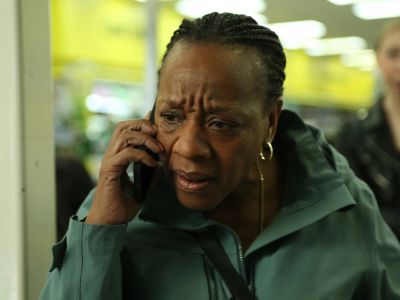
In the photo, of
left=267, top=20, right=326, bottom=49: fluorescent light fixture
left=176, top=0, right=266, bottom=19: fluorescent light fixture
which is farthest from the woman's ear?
left=267, top=20, right=326, bottom=49: fluorescent light fixture

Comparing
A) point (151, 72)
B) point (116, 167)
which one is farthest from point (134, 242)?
point (151, 72)

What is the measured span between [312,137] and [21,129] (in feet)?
2.76

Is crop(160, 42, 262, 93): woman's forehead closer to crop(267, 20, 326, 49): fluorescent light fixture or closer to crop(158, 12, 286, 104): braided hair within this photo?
crop(158, 12, 286, 104): braided hair

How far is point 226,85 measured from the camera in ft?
4.36

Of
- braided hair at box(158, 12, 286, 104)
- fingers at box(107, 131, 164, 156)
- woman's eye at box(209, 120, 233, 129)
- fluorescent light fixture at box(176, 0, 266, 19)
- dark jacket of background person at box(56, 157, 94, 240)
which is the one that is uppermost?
fluorescent light fixture at box(176, 0, 266, 19)

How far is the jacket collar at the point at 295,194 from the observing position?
1510mm

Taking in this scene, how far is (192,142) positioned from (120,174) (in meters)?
0.20

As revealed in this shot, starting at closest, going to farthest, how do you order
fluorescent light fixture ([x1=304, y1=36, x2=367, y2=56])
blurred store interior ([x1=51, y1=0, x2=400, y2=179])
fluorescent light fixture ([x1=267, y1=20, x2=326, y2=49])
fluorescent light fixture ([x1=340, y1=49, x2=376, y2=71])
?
blurred store interior ([x1=51, y1=0, x2=400, y2=179]) < fluorescent light fixture ([x1=267, y1=20, x2=326, y2=49]) < fluorescent light fixture ([x1=304, y1=36, x2=367, y2=56]) < fluorescent light fixture ([x1=340, y1=49, x2=376, y2=71])

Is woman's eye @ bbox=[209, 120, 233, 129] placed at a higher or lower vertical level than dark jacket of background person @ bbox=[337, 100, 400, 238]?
higher

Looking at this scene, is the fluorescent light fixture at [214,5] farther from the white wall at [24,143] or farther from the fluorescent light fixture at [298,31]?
the white wall at [24,143]

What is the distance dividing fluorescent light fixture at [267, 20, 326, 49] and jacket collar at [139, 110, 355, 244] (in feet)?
23.6

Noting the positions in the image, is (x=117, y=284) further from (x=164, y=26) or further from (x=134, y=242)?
(x=164, y=26)

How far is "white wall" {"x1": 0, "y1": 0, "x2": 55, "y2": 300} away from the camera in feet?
4.69

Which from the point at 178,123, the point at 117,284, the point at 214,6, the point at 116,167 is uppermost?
the point at 214,6
